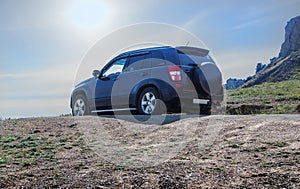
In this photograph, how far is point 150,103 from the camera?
797 centimetres

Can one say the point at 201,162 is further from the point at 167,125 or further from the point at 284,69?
the point at 284,69

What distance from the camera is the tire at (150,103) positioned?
777 cm

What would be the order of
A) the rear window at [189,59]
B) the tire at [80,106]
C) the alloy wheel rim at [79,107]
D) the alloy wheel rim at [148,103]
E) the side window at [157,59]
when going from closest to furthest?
the rear window at [189,59] → the alloy wheel rim at [148,103] → the side window at [157,59] → the tire at [80,106] → the alloy wheel rim at [79,107]

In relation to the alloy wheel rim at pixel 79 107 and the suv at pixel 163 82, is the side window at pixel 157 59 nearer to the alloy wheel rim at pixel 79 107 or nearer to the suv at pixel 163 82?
the suv at pixel 163 82

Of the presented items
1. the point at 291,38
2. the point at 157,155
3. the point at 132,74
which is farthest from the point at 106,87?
the point at 291,38

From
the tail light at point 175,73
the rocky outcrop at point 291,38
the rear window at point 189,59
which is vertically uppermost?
the rocky outcrop at point 291,38

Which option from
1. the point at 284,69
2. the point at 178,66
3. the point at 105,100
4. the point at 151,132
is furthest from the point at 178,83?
the point at 284,69

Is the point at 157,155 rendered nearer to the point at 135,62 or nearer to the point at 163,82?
the point at 163,82

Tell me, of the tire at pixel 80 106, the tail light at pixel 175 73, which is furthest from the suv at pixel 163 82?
the tire at pixel 80 106

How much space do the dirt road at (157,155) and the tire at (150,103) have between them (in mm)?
812

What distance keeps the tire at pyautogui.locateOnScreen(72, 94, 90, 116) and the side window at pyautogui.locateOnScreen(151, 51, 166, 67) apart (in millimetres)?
2755

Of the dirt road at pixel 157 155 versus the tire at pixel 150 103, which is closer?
the dirt road at pixel 157 155

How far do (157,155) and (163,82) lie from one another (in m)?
3.34

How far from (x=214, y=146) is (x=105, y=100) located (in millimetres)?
5035
